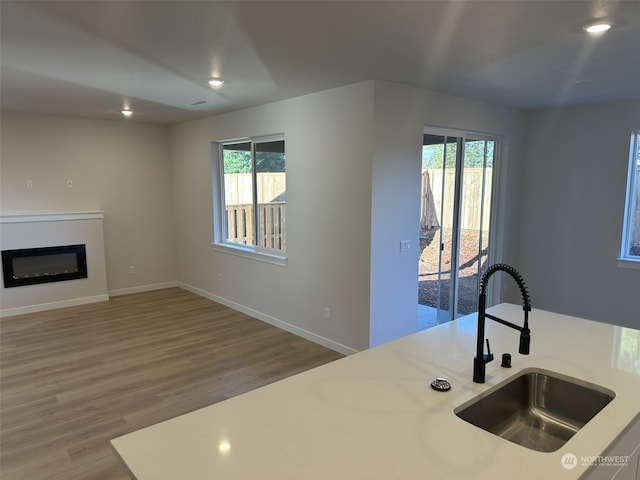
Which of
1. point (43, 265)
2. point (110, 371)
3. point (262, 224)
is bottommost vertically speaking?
point (110, 371)

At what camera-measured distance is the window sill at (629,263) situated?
4312mm

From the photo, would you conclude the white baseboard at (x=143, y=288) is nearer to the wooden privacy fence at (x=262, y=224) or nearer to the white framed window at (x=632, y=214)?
the wooden privacy fence at (x=262, y=224)

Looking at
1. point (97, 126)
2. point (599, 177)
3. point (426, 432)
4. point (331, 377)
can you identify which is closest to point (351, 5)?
point (331, 377)

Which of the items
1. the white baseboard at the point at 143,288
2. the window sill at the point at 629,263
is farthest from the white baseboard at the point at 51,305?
the window sill at the point at 629,263

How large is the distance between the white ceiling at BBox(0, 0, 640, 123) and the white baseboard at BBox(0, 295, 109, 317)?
272cm

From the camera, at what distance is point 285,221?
15.3 ft

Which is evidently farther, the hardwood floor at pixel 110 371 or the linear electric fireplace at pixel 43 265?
the linear electric fireplace at pixel 43 265

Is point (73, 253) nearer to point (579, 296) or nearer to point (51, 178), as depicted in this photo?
point (51, 178)

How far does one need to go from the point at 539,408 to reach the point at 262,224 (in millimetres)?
3988

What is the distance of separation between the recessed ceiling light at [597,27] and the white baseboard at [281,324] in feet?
9.68

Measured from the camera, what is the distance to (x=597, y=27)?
232 centimetres

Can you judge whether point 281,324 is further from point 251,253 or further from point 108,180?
point 108,180

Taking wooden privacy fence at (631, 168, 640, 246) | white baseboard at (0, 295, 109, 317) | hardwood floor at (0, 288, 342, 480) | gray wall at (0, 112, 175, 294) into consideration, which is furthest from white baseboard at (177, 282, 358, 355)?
wooden privacy fence at (631, 168, 640, 246)

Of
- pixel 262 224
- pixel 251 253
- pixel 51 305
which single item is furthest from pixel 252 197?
pixel 51 305
